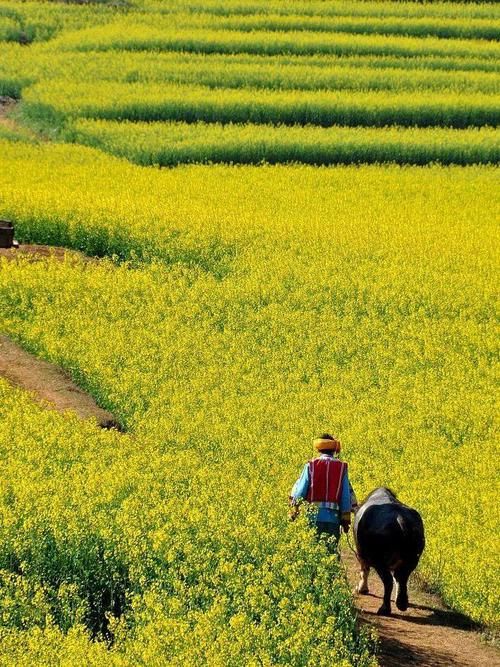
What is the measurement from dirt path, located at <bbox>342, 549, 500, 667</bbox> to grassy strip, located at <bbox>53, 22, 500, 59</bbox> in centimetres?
4115

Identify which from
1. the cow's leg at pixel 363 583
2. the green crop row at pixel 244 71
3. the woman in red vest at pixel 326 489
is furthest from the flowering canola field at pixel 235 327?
the cow's leg at pixel 363 583

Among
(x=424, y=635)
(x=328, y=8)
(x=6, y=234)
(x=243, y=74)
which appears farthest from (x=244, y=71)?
(x=424, y=635)

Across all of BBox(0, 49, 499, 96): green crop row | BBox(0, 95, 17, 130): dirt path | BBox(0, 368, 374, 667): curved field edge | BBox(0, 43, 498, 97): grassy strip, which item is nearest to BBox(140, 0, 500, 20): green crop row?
BBox(0, 43, 498, 97): grassy strip

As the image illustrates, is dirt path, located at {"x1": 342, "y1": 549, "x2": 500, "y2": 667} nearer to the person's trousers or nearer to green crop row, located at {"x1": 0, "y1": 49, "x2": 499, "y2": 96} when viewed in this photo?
the person's trousers

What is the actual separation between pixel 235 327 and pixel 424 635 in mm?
11219

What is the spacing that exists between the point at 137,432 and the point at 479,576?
6.30 meters

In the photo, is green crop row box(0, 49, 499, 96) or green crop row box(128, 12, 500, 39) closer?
green crop row box(0, 49, 499, 96)

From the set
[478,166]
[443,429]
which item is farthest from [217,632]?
[478,166]

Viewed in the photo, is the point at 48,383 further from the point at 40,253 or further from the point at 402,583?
the point at 402,583

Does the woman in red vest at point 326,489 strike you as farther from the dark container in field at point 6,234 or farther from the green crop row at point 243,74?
the green crop row at point 243,74

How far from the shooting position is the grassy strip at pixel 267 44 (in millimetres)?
52156

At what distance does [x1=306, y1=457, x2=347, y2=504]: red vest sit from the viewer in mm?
11539

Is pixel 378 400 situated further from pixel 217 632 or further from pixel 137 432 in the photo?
pixel 217 632

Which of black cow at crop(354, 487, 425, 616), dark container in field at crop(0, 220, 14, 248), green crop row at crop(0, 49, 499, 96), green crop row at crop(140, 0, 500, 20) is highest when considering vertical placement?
green crop row at crop(140, 0, 500, 20)
